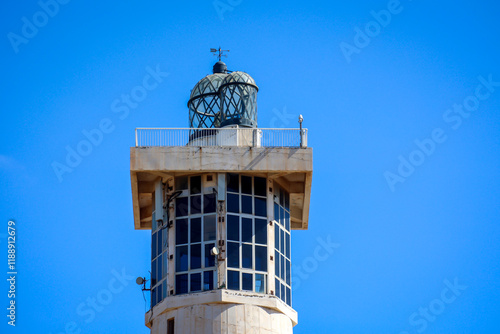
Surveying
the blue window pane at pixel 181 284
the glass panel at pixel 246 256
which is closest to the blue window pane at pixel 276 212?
the glass panel at pixel 246 256

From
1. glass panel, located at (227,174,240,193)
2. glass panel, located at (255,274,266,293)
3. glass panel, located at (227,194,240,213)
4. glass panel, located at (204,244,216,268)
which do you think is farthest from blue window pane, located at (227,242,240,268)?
glass panel, located at (227,174,240,193)

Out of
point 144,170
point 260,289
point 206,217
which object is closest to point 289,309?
point 260,289

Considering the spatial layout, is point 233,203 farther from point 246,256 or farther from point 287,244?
point 287,244

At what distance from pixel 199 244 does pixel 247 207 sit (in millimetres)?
2846

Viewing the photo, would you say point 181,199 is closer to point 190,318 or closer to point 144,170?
point 144,170

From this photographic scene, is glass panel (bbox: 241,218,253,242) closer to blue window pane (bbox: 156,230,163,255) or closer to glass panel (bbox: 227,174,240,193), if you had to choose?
glass panel (bbox: 227,174,240,193)

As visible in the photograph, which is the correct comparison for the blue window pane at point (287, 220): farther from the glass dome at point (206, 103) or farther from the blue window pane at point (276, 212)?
the glass dome at point (206, 103)

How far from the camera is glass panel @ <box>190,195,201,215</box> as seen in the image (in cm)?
5622

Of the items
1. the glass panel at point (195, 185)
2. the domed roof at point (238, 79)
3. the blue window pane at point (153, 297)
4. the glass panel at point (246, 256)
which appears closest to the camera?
the glass panel at point (246, 256)

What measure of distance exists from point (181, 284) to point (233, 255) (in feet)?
8.51

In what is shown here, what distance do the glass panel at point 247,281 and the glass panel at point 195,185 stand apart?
14.8 ft

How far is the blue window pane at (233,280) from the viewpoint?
54469 mm

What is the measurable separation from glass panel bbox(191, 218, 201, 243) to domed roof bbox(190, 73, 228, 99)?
9.15 meters

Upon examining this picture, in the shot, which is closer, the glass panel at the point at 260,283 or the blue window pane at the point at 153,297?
the glass panel at the point at 260,283
